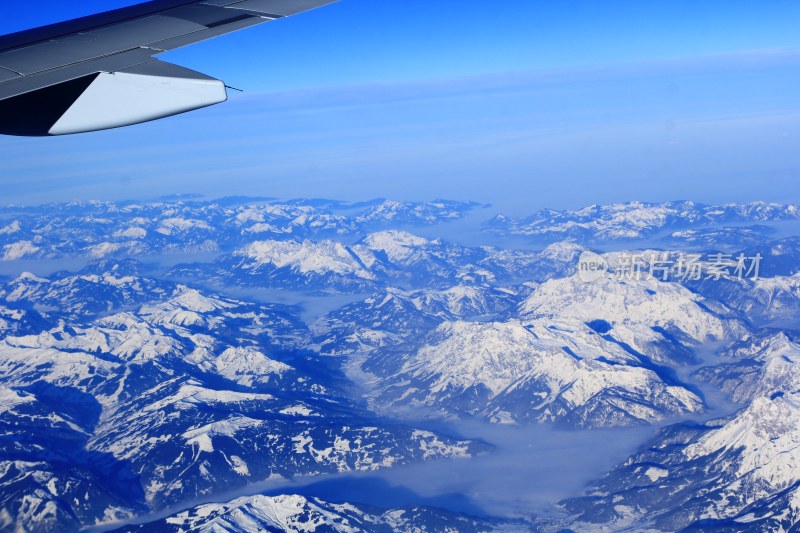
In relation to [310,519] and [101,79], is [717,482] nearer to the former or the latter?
[310,519]

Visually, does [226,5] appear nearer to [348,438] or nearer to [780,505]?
[780,505]

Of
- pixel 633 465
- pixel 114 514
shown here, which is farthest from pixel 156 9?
pixel 633 465

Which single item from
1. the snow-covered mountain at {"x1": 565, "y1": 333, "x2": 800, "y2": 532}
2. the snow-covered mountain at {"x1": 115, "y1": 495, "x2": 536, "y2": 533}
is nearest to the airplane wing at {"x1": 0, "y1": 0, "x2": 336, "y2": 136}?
the snow-covered mountain at {"x1": 115, "y1": 495, "x2": 536, "y2": 533}

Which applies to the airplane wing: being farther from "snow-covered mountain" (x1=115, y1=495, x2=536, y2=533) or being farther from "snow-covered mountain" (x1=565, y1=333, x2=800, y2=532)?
"snow-covered mountain" (x1=565, y1=333, x2=800, y2=532)

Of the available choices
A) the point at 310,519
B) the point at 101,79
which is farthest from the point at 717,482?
the point at 101,79

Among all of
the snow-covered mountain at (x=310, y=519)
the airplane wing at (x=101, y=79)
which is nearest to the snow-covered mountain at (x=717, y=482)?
the snow-covered mountain at (x=310, y=519)

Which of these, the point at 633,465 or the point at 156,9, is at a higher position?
the point at 156,9

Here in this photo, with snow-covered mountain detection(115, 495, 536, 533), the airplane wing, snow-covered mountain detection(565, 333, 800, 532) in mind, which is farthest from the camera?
snow-covered mountain detection(565, 333, 800, 532)

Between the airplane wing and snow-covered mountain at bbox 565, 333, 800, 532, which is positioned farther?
snow-covered mountain at bbox 565, 333, 800, 532
